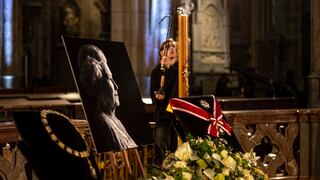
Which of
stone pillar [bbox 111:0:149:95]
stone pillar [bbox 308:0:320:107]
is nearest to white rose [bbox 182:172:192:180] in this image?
stone pillar [bbox 308:0:320:107]

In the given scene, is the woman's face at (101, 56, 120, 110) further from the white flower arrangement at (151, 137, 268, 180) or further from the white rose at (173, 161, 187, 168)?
the white rose at (173, 161, 187, 168)

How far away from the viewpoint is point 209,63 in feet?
66.4

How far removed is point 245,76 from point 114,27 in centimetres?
768

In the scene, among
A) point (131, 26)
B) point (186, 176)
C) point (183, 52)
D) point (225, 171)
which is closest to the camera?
point (186, 176)

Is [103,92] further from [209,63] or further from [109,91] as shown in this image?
[209,63]

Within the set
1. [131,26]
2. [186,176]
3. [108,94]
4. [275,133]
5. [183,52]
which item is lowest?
[275,133]

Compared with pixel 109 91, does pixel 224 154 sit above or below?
below

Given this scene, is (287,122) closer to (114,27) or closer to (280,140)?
(280,140)

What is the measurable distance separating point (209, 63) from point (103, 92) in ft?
54.7

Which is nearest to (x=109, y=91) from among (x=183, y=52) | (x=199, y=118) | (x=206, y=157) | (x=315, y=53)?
(x=199, y=118)

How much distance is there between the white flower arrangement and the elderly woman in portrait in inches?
33.3

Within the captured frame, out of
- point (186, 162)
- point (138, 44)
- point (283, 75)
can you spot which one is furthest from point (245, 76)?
point (186, 162)

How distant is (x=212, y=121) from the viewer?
383cm

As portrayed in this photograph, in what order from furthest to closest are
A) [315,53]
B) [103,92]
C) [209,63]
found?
1. [209,63]
2. [315,53]
3. [103,92]
